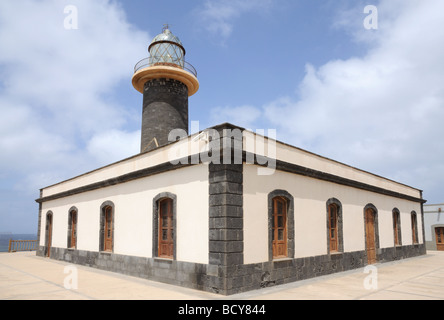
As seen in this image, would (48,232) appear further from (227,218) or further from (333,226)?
(333,226)

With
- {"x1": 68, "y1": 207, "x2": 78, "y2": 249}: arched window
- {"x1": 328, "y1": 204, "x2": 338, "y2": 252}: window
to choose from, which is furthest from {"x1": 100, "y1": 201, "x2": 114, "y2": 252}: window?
{"x1": 328, "y1": 204, "x2": 338, "y2": 252}: window

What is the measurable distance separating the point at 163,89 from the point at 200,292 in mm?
10019

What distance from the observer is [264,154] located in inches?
336

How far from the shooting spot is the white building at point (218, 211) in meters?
7.54

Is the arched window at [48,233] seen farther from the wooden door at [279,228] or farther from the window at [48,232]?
the wooden door at [279,228]

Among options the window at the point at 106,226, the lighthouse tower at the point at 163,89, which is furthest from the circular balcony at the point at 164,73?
the window at the point at 106,226

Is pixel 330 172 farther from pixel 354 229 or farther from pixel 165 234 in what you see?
pixel 165 234

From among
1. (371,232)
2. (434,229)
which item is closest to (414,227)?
(371,232)

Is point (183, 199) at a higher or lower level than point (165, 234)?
higher

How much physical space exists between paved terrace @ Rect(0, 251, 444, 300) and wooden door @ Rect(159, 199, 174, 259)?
0.84m

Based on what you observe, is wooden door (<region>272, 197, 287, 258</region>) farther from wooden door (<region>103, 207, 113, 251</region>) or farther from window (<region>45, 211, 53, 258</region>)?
window (<region>45, 211, 53, 258</region>)

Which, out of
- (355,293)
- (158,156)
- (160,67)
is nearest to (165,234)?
(158,156)

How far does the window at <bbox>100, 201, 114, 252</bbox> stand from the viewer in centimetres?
1181

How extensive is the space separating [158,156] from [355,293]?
6.12 meters
